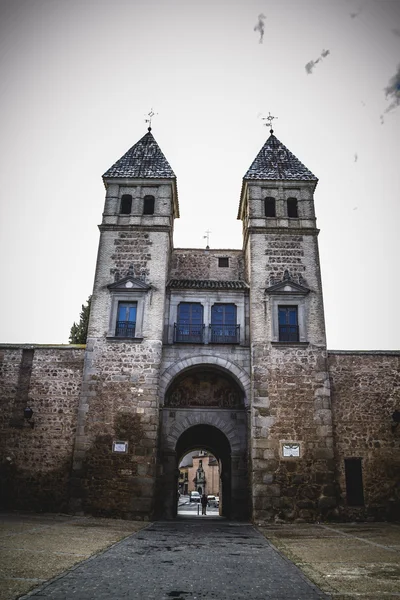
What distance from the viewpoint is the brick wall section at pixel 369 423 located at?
47.2ft

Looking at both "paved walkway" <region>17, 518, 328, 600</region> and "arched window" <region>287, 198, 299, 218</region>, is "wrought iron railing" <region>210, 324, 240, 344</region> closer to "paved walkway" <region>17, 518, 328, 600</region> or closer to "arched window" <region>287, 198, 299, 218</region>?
"arched window" <region>287, 198, 299, 218</region>

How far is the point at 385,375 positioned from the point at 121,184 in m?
14.0

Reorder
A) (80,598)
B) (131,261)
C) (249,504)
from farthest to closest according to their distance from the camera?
(131,261)
(249,504)
(80,598)

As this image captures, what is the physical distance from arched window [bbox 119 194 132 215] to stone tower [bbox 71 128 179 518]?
0.15ft

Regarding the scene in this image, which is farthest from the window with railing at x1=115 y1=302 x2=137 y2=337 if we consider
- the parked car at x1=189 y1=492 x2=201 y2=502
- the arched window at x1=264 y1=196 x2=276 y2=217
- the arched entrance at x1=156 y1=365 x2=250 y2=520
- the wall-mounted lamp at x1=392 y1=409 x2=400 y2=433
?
the parked car at x1=189 y1=492 x2=201 y2=502

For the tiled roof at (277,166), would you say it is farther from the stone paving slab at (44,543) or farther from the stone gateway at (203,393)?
the stone paving slab at (44,543)

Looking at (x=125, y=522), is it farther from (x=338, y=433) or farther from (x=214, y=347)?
(x=338, y=433)

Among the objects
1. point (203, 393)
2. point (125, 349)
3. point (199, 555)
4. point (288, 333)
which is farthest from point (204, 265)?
point (199, 555)

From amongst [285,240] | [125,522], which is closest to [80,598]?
[125,522]


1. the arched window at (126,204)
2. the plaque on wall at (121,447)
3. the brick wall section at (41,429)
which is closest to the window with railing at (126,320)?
the brick wall section at (41,429)

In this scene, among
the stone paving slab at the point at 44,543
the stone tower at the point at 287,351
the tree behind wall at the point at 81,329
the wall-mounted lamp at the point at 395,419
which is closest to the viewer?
the stone paving slab at the point at 44,543

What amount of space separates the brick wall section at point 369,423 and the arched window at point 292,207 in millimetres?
6701

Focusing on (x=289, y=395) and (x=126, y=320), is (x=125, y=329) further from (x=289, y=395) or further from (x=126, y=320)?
(x=289, y=395)

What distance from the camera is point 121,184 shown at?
19.3 metres
